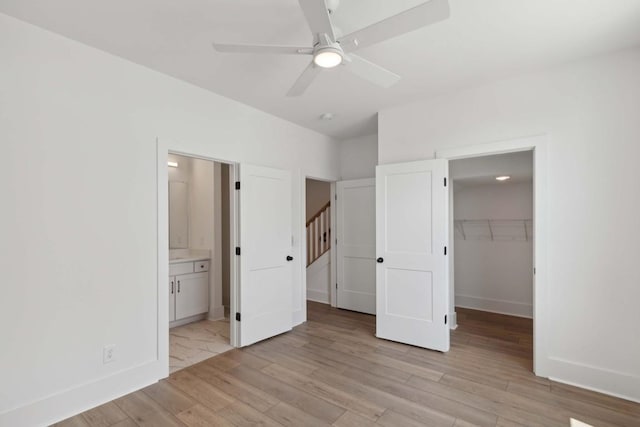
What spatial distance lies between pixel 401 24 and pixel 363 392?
2.59 metres

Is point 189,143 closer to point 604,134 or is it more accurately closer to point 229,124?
point 229,124

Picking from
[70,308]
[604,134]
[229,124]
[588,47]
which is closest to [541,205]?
[604,134]

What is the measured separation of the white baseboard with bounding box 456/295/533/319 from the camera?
4477 millimetres

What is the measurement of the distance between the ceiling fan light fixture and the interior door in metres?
1.83

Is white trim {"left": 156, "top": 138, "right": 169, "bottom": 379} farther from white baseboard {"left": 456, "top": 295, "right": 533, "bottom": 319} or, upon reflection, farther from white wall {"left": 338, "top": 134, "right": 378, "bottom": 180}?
white baseboard {"left": 456, "top": 295, "right": 533, "bottom": 319}

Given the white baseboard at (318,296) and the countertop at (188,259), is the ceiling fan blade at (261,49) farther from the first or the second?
the white baseboard at (318,296)

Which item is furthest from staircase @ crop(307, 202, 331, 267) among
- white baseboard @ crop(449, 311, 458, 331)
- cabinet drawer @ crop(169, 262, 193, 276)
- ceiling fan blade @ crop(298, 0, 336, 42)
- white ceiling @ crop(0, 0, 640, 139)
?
ceiling fan blade @ crop(298, 0, 336, 42)

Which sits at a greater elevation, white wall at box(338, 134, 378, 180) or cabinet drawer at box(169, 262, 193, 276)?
white wall at box(338, 134, 378, 180)

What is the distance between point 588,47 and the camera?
2494mm

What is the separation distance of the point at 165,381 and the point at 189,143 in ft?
7.07

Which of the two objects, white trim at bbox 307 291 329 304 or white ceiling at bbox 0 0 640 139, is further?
white trim at bbox 307 291 329 304

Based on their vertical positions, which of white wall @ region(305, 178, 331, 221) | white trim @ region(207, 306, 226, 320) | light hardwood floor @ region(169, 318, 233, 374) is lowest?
light hardwood floor @ region(169, 318, 233, 374)

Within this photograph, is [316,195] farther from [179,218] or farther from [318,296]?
[179,218]

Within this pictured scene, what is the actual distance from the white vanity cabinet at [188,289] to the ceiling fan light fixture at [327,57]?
318 cm
